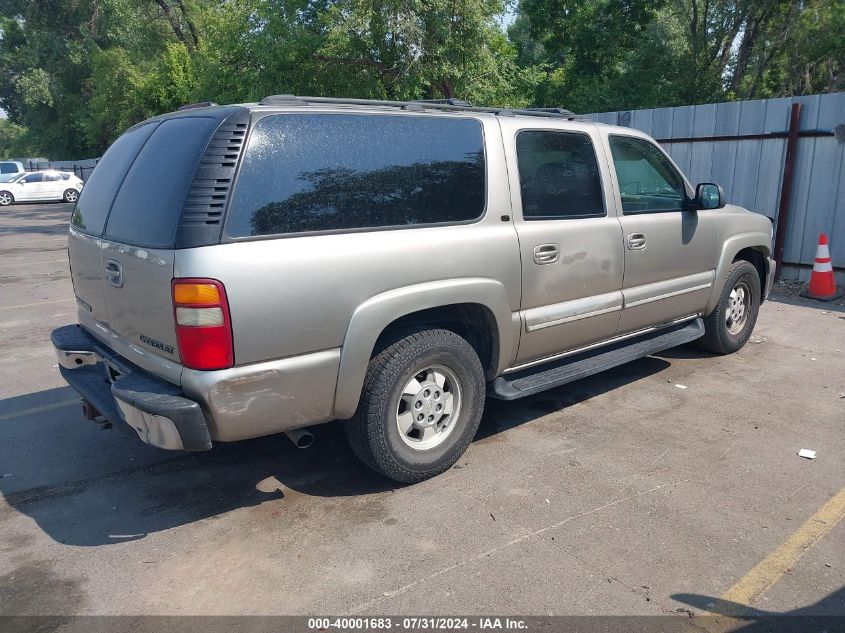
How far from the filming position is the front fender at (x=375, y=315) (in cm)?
342

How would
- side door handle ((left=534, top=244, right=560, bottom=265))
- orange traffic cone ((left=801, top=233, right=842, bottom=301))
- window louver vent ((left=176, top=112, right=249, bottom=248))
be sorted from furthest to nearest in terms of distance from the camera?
orange traffic cone ((left=801, top=233, right=842, bottom=301)), side door handle ((left=534, top=244, right=560, bottom=265)), window louver vent ((left=176, top=112, right=249, bottom=248))

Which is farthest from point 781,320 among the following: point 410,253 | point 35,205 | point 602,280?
point 35,205

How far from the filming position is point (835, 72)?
22531 millimetres

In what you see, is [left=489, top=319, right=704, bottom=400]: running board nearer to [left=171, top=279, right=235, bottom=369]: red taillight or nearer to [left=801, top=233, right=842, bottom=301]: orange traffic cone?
[left=171, top=279, right=235, bottom=369]: red taillight

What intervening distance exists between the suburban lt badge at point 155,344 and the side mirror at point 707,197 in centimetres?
409

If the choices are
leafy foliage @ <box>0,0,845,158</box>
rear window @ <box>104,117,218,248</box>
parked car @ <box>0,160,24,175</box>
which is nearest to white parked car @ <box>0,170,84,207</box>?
parked car @ <box>0,160,24,175</box>

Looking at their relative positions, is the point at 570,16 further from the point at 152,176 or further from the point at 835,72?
the point at 152,176

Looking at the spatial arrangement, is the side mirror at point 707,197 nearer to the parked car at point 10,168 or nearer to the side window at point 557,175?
the side window at point 557,175

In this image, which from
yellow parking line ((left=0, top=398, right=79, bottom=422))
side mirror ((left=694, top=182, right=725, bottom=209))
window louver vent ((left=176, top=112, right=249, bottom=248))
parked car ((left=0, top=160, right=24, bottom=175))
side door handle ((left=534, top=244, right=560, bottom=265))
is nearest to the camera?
window louver vent ((left=176, top=112, right=249, bottom=248))

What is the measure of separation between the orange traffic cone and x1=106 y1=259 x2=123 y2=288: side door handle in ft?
26.4

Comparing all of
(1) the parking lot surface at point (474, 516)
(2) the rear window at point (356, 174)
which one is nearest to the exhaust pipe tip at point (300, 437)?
(1) the parking lot surface at point (474, 516)

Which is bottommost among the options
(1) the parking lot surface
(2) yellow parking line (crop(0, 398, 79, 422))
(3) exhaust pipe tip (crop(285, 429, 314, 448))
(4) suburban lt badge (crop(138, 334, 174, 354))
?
(2) yellow parking line (crop(0, 398, 79, 422))

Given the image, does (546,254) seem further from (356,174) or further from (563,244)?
(356,174)

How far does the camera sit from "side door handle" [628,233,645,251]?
15.9ft
